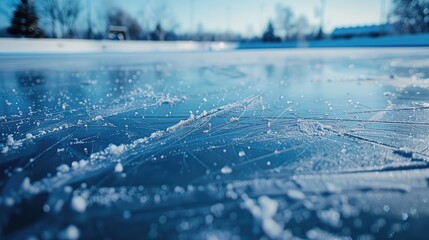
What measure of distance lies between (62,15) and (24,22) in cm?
925

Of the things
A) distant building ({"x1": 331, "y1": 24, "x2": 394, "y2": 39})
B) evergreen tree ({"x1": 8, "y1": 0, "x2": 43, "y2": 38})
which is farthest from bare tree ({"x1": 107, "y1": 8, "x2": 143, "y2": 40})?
distant building ({"x1": 331, "y1": 24, "x2": 394, "y2": 39})

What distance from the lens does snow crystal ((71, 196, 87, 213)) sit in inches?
51.7

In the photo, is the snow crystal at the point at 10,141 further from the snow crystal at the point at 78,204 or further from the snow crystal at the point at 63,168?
the snow crystal at the point at 78,204

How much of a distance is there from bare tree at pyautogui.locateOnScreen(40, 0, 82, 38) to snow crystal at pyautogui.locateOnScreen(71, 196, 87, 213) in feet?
124

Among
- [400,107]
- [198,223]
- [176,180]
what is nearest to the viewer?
[198,223]

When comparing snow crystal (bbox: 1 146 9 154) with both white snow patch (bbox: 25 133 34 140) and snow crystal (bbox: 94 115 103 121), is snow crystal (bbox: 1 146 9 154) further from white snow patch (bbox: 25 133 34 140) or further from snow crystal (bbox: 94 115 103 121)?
snow crystal (bbox: 94 115 103 121)

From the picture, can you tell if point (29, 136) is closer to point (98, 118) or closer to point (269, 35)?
point (98, 118)

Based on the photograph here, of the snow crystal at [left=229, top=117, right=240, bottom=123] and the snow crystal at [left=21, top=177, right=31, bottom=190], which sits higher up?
the snow crystal at [left=229, top=117, right=240, bottom=123]

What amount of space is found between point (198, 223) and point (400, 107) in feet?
10.2

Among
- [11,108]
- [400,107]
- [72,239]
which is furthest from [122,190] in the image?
[400,107]

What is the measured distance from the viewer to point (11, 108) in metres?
3.51

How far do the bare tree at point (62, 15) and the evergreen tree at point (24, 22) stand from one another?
5478mm

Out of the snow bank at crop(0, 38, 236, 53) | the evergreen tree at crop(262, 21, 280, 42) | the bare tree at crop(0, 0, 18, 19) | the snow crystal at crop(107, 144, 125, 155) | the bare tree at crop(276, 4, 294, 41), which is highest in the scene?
the bare tree at crop(276, 4, 294, 41)

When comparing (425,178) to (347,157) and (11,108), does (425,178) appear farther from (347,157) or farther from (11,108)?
(11,108)
